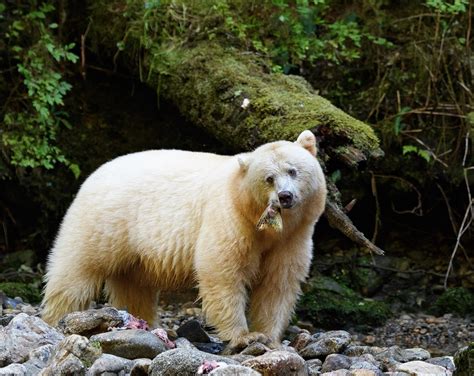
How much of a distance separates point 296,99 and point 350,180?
8.40ft

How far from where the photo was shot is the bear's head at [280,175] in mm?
6121

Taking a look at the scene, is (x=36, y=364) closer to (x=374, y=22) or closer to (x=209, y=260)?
(x=209, y=260)

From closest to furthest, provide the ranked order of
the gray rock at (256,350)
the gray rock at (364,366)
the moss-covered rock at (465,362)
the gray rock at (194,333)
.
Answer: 1. the moss-covered rock at (465,362)
2. the gray rock at (364,366)
3. the gray rock at (256,350)
4. the gray rock at (194,333)

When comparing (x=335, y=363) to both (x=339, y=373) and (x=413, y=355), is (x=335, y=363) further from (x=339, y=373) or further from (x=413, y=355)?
(x=413, y=355)

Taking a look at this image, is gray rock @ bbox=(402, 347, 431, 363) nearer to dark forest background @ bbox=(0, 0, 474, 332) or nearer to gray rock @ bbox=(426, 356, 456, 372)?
gray rock @ bbox=(426, 356, 456, 372)

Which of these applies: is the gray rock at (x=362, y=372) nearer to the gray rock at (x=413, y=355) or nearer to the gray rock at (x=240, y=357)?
the gray rock at (x=240, y=357)

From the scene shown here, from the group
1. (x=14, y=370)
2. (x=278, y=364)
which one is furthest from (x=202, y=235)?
(x=14, y=370)

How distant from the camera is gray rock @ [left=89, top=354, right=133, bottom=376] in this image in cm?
499

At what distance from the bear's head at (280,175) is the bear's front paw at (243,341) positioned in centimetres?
90

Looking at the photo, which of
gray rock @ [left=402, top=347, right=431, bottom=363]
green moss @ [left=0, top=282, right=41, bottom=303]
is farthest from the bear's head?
green moss @ [left=0, top=282, right=41, bottom=303]

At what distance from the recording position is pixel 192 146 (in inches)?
411

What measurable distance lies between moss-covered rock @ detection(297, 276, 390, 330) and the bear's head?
3.41 metres

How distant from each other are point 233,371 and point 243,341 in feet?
5.74

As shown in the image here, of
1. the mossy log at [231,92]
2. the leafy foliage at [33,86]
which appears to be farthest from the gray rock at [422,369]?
the leafy foliage at [33,86]
